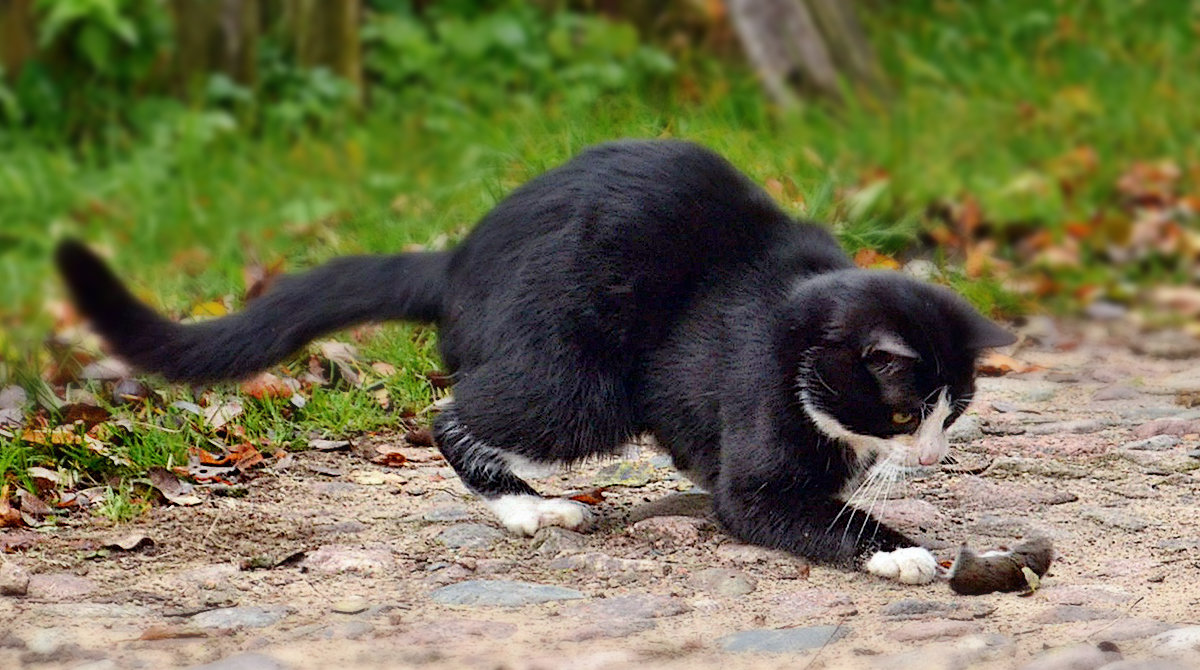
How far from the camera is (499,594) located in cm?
291

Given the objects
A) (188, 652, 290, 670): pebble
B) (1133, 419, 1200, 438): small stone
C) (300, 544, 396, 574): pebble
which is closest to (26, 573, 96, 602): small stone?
(300, 544, 396, 574): pebble

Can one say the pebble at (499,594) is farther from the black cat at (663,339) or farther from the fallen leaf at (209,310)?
the fallen leaf at (209,310)

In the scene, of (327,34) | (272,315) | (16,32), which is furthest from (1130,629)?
(16,32)

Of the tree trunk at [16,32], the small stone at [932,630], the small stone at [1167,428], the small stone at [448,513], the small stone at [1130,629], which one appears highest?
the tree trunk at [16,32]

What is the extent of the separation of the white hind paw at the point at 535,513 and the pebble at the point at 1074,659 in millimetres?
1141

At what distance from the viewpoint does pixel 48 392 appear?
390cm

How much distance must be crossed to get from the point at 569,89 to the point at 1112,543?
5.48m

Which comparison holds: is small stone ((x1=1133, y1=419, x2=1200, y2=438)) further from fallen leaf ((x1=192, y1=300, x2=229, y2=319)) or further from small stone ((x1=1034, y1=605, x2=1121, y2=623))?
fallen leaf ((x1=192, y1=300, x2=229, y2=319))

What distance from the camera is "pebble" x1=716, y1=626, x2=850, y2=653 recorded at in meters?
2.57

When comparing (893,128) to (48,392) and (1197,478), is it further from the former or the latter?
(48,392)

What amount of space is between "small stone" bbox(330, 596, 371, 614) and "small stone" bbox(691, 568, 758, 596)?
0.63 meters

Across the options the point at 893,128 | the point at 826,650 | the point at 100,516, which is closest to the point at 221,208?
the point at 893,128

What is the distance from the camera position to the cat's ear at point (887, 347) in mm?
2908

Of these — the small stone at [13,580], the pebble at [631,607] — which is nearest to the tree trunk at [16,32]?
the small stone at [13,580]
